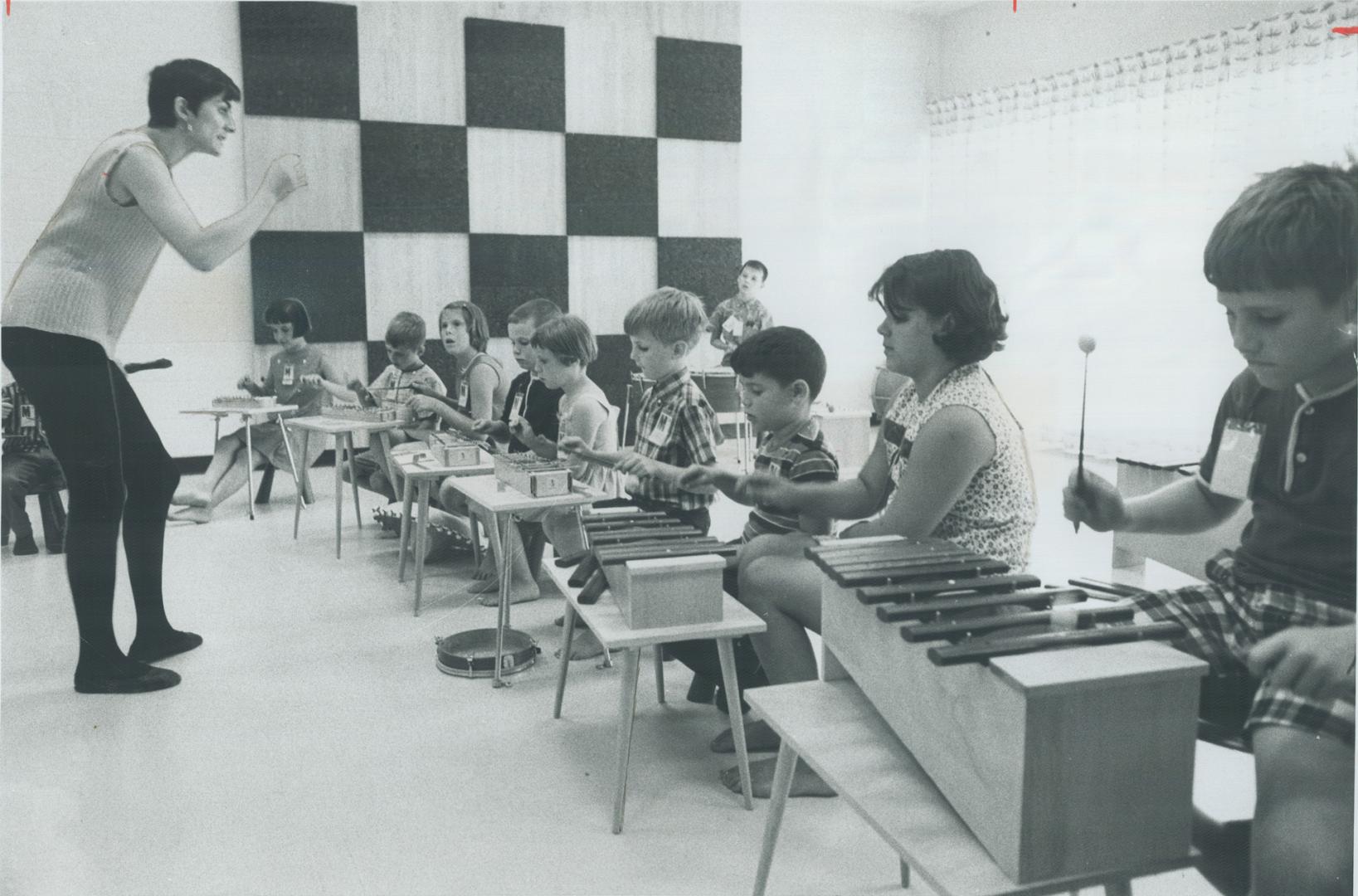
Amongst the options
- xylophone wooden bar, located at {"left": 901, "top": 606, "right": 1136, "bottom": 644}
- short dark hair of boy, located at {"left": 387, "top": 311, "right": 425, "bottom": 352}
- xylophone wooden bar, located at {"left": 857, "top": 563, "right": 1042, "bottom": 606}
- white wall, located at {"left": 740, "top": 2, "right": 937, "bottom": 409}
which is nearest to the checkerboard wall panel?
white wall, located at {"left": 740, "top": 2, "right": 937, "bottom": 409}

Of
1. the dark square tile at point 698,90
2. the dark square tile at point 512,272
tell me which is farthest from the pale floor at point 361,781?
the dark square tile at point 698,90

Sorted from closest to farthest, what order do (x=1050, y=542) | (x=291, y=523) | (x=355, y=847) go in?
(x=355, y=847)
(x=1050, y=542)
(x=291, y=523)

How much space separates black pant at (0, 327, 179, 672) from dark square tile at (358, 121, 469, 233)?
3.25 meters

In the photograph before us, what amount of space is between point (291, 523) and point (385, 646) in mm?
1758

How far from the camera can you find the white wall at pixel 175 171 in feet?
9.83

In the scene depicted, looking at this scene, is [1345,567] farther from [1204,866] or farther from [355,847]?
[355,847]

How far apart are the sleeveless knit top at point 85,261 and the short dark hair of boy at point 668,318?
1182 mm

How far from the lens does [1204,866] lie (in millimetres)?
949

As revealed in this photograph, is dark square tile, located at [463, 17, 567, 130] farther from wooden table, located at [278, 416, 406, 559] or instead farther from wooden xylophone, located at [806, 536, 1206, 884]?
wooden xylophone, located at [806, 536, 1206, 884]

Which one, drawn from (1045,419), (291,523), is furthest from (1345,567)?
(1045,419)

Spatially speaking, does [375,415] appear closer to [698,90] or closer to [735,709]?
[735,709]

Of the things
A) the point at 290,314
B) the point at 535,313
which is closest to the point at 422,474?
the point at 535,313

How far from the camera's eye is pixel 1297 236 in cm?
89

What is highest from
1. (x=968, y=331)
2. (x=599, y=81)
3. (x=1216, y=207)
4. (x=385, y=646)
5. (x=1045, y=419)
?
(x=599, y=81)
